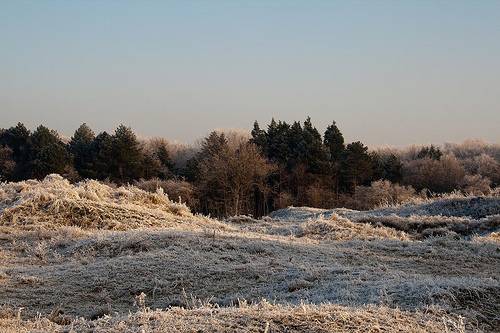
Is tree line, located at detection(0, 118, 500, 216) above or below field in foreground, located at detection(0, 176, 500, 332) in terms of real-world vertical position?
above

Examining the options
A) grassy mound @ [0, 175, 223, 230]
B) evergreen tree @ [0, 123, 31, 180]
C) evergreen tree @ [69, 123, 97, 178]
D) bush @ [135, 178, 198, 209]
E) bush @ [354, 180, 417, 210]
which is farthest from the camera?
evergreen tree @ [0, 123, 31, 180]

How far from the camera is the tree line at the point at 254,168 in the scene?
5916 cm

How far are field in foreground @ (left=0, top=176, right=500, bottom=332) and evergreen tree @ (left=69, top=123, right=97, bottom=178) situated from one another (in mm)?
47968

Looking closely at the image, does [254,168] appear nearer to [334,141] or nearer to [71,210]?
[334,141]

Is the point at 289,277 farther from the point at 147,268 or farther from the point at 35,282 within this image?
the point at 35,282

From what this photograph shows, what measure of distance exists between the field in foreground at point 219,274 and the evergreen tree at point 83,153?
4797 cm

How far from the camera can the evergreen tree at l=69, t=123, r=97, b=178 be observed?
2766 inches

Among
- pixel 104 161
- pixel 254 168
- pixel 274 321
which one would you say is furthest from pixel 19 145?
pixel 274 321

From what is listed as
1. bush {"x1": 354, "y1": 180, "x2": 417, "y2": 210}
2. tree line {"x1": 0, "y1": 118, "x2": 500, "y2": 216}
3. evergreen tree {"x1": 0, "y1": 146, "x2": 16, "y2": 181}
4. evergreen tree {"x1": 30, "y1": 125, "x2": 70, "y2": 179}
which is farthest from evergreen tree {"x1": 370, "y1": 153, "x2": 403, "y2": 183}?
evergreen tree {"x1": 0, "y1": 146, "x2": 16, "y2": 181}

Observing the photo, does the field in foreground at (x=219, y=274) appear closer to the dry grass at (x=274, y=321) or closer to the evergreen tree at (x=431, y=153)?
the dry grass at (x=274, y=321)

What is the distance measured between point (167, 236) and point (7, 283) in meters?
4.56

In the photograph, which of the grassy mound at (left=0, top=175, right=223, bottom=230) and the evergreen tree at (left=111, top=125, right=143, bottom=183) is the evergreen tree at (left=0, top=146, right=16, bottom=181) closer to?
the evergreen tree at (left=111, top=125, right=143, bottom=183)

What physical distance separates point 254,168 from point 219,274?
4455cm

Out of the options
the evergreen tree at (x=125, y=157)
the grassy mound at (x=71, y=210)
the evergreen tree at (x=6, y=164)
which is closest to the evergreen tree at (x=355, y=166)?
the evergreen tree at (x=125, y=157)
